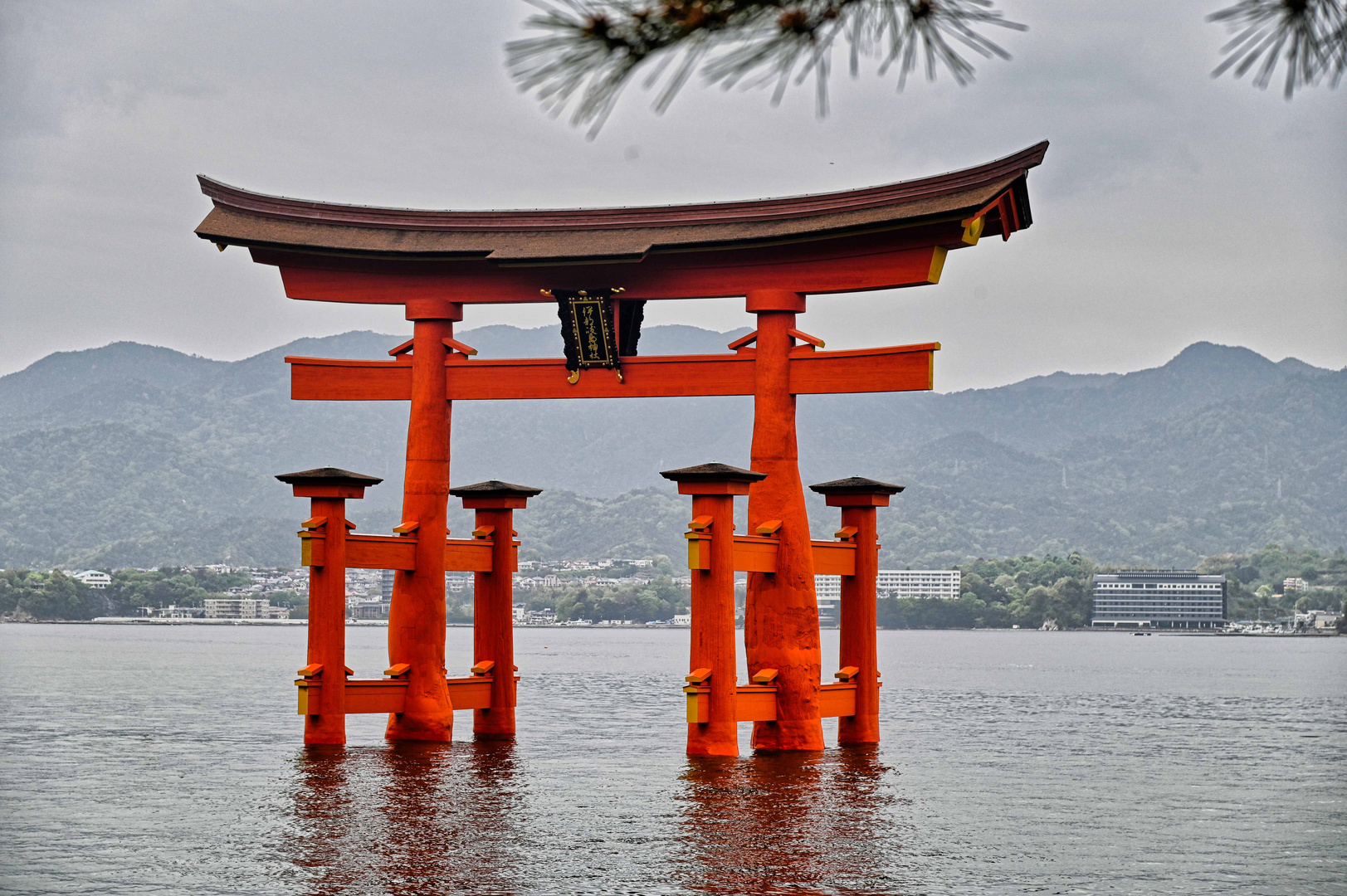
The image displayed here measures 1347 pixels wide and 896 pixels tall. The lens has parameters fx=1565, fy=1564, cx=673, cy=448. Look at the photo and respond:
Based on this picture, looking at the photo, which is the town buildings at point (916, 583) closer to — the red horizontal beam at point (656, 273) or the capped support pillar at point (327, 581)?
the red horizontal beam at point (656, 273)

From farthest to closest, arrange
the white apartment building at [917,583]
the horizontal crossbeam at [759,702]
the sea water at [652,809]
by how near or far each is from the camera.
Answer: the white apartment building at [917,583], the horizontal crossbeam at [759,702], the sea water at [652,809]

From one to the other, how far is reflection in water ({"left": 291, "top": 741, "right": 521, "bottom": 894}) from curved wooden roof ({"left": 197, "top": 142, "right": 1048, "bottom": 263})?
530cm

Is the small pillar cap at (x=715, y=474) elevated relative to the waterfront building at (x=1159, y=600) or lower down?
elevated

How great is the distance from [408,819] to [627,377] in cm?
610

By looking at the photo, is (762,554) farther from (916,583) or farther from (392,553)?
(916,583)

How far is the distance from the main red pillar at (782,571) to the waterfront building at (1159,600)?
90.7m

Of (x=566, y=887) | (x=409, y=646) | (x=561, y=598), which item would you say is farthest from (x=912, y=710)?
(x=561, y=598)

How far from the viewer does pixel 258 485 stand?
6545 inches

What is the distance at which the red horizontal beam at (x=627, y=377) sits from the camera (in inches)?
609

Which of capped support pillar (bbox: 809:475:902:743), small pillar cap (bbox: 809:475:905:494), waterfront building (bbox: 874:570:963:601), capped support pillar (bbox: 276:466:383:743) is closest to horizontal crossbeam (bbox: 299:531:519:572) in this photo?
capped support pillar (bbox: 276:466:383:743)

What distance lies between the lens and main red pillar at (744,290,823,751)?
15.9m

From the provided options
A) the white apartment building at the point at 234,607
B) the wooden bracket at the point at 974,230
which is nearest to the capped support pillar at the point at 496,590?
the wooden bracket at the point at 974,230

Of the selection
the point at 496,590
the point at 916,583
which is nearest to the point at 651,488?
the point at 916,583

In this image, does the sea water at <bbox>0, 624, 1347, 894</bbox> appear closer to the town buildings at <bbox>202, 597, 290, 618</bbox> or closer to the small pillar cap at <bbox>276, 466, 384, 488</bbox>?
the small pillar cap at <bbox>276, 466, 384, 488</bbox>
